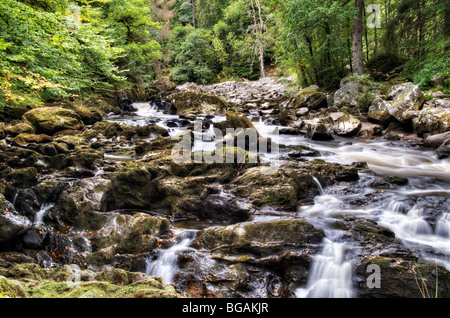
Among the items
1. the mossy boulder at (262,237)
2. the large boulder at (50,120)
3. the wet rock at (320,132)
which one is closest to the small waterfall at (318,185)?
the mossy boulder at (262,237)

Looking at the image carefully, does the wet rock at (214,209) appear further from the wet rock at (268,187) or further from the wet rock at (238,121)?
the wet rock at (238,121)

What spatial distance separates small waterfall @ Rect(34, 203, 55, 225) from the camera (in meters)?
4.45

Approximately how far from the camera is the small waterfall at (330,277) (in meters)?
3.21

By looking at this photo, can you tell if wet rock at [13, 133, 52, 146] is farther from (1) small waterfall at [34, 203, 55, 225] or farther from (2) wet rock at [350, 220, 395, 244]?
(2) wet rock at [350, 220, 395, 244]

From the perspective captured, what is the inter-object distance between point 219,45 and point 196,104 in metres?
21.9

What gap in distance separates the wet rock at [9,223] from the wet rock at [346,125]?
1097cm

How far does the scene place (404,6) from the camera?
487 inches

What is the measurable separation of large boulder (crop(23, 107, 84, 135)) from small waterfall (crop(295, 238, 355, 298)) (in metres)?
11.1

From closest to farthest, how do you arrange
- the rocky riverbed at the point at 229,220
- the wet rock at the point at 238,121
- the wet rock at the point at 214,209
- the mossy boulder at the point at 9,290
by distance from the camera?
the mossy boulder at the point at 9,290
the rocky riverbed at the point at 229,220
the wet rock at the point at 214,209
the wet rock at the point at 238,121

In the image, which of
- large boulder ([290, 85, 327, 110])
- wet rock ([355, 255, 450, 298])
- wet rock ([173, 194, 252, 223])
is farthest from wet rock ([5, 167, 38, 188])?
large boulder ([290, 85, 327, 110])

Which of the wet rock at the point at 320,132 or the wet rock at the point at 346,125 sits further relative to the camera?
the wet rock at the point at 346,125

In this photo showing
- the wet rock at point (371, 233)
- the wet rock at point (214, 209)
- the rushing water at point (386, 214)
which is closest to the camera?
the rushing water at point (386, 214)

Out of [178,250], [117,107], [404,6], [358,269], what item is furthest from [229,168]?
[117,107]

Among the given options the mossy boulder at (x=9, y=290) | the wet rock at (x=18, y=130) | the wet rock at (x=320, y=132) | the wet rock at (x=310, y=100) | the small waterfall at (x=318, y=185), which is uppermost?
the wet rock at (x=310, y=100)
